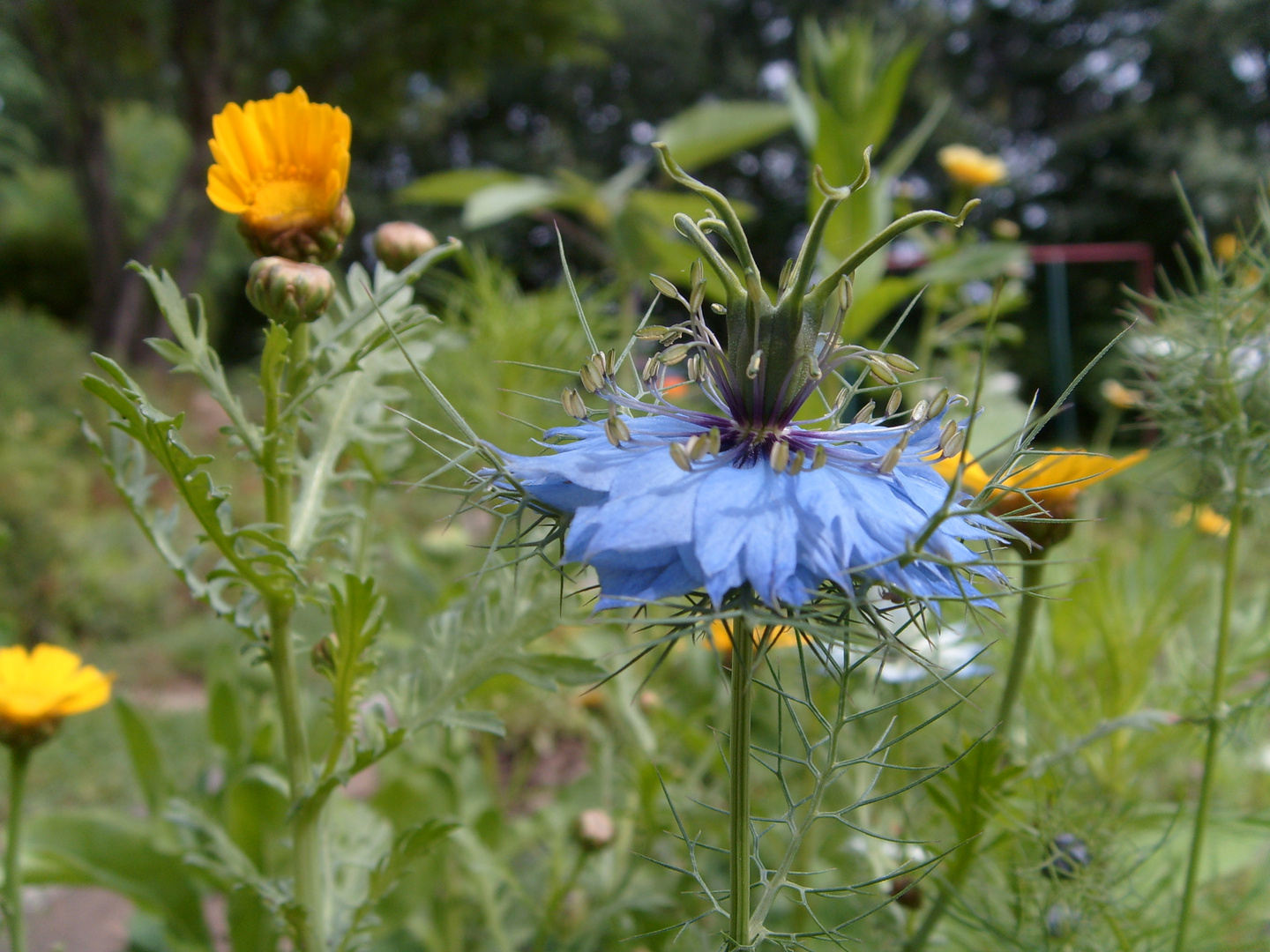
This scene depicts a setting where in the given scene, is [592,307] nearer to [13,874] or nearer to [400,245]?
[400,245]

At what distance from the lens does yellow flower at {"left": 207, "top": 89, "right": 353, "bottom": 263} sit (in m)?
0.60

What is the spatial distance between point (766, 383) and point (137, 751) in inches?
45.4

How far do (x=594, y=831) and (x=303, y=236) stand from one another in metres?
0.79

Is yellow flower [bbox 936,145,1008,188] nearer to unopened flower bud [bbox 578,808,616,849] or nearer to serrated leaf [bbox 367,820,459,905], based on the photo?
unopened flower bud [bbox 578,808,616,849]

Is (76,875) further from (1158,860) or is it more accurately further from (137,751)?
(1158,860)

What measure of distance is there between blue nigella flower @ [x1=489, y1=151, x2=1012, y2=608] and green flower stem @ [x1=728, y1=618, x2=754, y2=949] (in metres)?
0.04

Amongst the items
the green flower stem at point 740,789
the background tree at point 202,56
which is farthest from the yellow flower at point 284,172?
the background tree at point 202,56

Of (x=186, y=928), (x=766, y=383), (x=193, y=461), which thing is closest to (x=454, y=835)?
(x=186, y=928)

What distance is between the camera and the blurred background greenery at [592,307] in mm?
1060

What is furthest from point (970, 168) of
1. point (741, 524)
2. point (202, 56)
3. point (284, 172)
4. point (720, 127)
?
point (202, 56)

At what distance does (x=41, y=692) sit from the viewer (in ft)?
2.97

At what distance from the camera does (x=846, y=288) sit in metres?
0.51

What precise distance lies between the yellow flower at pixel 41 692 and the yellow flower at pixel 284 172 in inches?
21.6

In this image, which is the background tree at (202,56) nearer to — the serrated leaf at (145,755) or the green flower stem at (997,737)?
the serrated leaf at (145,755)
